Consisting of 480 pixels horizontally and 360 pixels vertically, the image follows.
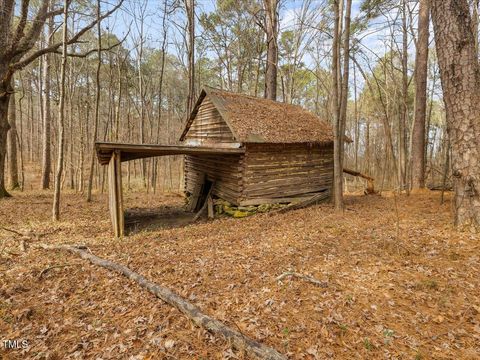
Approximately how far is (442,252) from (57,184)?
36.3 feet

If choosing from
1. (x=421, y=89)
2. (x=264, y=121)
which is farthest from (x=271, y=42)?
(x=421, y=89)

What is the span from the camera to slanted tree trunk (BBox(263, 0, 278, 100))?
16531 mm

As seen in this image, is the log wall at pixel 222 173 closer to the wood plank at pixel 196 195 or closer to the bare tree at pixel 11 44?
the wood plank at pixel 196 195

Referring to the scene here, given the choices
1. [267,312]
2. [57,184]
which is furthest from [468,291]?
[57,184]

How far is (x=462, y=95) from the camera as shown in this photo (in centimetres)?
595

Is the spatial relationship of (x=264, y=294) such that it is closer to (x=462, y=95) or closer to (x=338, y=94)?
(x=462, y=95)

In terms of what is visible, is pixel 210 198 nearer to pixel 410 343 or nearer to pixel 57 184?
pixel 57 184

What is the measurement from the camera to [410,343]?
3.18 meters

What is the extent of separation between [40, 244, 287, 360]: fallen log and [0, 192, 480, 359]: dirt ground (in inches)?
4.7

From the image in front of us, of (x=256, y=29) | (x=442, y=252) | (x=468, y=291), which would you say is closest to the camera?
(x=468, y=291)

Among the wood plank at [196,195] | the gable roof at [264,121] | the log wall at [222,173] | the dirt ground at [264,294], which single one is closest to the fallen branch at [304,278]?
the dirt ground at [264,294]

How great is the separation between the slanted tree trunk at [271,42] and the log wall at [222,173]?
7254 mm

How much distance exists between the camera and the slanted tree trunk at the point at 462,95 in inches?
230

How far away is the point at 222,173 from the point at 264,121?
9.71 ft
